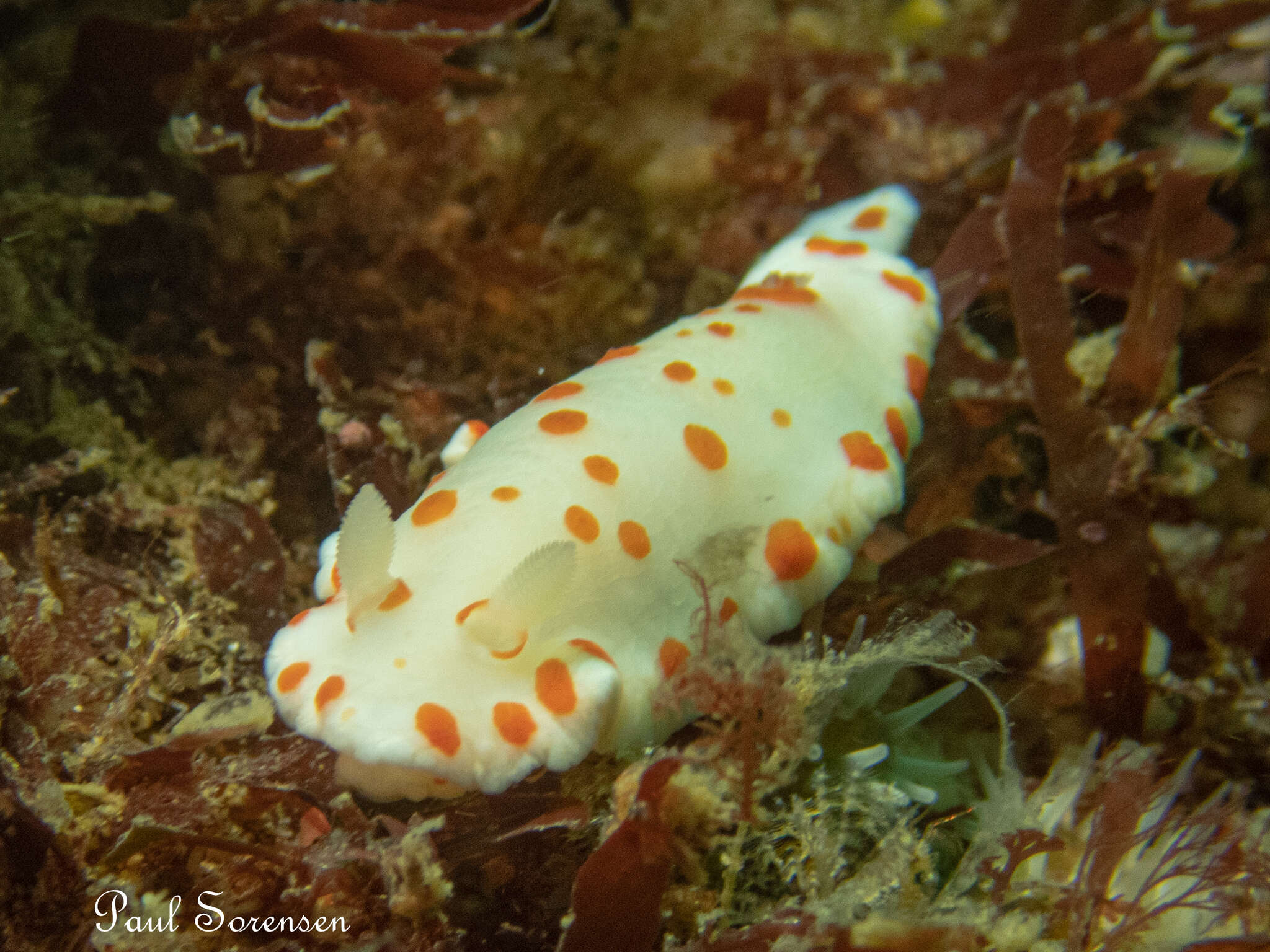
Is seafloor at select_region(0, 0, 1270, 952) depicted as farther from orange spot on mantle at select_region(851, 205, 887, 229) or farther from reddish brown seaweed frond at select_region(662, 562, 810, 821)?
orange spot on mantle at select_region(851, 205, 887, 229)

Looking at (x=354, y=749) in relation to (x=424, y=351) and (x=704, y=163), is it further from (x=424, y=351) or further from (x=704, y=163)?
(x=704, y=163)

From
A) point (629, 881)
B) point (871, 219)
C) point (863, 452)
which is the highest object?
point (871, 219)

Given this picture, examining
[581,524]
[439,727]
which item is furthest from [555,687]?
[581,524]

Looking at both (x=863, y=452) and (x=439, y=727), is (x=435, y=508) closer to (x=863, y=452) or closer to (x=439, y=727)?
(x=439, y=727)

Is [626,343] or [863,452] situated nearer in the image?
[863,452]

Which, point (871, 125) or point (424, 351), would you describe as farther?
point (871, 125)

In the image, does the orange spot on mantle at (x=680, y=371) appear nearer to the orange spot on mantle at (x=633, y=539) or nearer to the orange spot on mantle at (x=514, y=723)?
the orange spot on mantle at (x=633, y=539)

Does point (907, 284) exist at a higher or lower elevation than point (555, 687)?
higher

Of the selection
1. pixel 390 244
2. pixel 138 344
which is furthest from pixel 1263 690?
pixel 138 344
